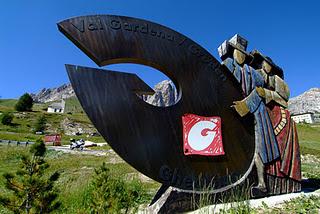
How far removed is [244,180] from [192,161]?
134 cm

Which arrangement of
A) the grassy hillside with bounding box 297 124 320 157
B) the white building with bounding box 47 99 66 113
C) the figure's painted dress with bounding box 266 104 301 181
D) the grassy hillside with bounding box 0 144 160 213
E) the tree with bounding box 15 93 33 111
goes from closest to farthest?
the figure's painted dress with bounding box 266 104 301 181 → the grassy hillside with bounding box 0 144 160 213 → the grassy hillside with bounding box 297 124 320 157 → the tree with bounding box 15 93 33 111 → the white building with bounding box 47 99 66 113

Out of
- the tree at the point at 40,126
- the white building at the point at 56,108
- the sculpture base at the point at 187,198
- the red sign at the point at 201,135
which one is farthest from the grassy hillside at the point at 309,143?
the white building at the point at 56,108

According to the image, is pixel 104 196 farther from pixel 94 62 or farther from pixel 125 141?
pixel 94 62

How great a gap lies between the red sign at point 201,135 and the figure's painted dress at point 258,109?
110cm

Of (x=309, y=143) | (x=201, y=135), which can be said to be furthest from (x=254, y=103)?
(x=309, y=143)

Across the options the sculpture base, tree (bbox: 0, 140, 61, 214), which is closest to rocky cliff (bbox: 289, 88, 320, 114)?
the sculpture base

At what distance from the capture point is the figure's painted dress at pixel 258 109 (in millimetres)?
5977

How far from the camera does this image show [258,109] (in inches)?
245

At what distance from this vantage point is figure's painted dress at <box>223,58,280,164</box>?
5977 mm

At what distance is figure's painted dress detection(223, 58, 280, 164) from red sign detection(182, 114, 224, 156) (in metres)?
1.10

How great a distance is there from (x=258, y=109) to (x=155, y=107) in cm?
276

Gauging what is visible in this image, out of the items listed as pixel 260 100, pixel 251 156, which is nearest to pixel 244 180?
pixel 251 156

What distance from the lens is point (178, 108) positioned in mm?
5312

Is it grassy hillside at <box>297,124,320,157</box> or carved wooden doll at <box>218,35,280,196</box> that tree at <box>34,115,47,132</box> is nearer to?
grassy hillside at <box>297,124,320,157</box>
